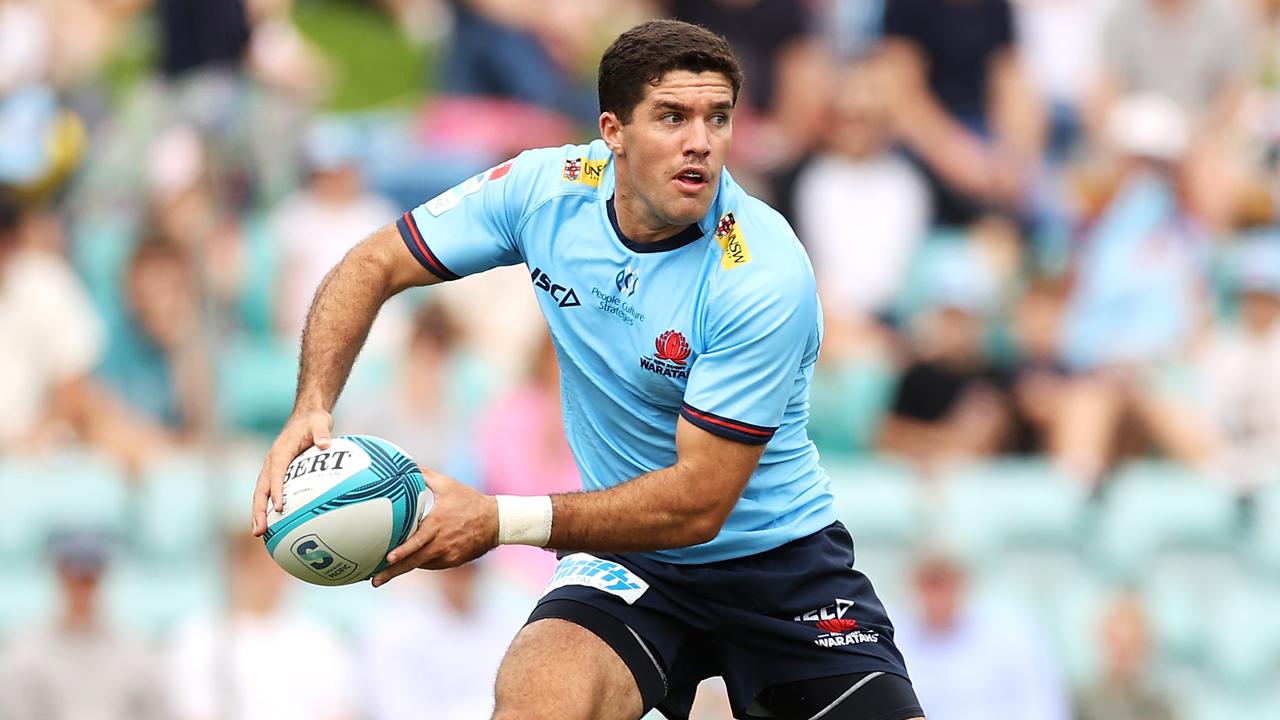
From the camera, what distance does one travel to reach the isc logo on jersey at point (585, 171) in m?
5.80

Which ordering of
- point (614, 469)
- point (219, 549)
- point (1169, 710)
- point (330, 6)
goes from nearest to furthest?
point (614, 469) < point (219, 549) < point (1169, 710) < point (330, 6)

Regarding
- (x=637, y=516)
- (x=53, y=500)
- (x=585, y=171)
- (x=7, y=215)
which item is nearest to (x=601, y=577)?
(x=637, y=516)

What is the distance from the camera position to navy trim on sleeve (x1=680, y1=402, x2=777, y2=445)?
536cm

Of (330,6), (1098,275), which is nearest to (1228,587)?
(1098,275)

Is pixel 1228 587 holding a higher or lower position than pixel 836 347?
lower

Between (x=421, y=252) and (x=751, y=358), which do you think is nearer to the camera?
(x=751, y=358)

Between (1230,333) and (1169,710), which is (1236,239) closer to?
(1230,333)

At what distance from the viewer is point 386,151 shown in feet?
40.5

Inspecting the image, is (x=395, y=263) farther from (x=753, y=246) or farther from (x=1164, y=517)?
(x=1164, y=517)

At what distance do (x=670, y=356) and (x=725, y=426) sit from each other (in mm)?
334

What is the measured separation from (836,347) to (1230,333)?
2479 millimetres

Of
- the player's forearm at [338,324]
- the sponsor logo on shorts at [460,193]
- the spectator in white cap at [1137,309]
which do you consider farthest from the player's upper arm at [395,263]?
the spectator in white cap at [1137,309]

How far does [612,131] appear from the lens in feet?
18.4

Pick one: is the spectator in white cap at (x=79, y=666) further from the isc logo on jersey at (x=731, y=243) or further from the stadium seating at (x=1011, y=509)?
the isc logo on jersey at (x=731, y=243)
